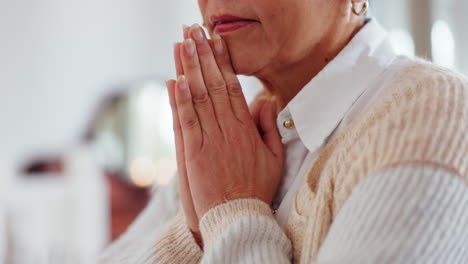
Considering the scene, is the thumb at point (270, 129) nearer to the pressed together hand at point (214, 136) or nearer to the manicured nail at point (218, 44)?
the pressed together hand at point (214, 136)

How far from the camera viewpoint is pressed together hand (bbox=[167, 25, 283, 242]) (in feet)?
2.98

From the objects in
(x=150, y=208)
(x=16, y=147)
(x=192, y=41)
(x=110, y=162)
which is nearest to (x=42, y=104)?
(x=16, y=147)

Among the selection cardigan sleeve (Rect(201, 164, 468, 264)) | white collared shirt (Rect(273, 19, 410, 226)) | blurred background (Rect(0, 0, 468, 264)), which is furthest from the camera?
blurred background (Rect(0, 0, 468, 264))

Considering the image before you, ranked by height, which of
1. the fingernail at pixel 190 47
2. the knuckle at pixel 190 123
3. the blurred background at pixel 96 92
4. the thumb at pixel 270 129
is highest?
the fingernail at pixel 190 47

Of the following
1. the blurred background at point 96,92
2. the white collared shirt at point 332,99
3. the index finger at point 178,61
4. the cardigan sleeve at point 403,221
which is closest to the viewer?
the cardigan sleeve at point 403,221

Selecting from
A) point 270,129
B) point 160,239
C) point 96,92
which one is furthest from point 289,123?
point 96,92

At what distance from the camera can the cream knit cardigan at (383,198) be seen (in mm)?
631

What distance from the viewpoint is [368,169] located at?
27.5 inches

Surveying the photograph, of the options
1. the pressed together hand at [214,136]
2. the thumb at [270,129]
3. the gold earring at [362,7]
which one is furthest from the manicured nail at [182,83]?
the gold earring at [362,7]

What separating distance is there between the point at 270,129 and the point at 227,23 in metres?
0.19

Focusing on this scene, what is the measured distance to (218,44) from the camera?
3.19 ft

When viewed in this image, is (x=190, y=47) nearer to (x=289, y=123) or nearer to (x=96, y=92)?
(x=289, y=123)

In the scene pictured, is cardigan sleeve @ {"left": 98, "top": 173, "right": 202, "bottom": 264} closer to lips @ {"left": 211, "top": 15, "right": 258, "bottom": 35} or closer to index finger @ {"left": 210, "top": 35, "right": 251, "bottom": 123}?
index finger @ {"left": 210, "top": 35, "right": 251, "bottom": 123}

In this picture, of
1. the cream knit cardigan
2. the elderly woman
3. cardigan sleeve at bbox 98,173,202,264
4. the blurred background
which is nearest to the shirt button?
the elderly woman
